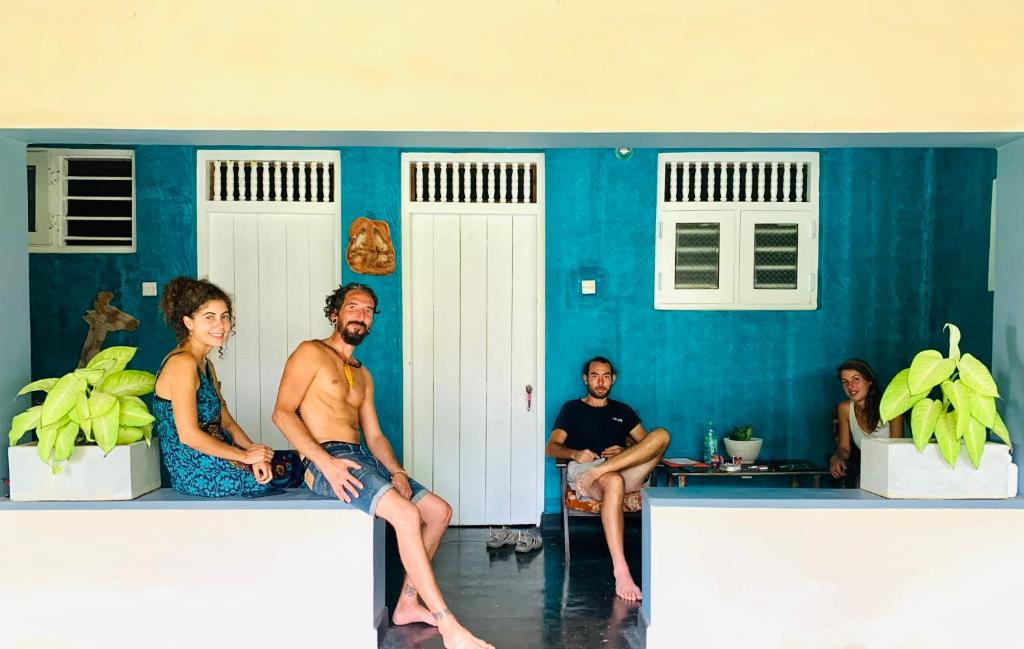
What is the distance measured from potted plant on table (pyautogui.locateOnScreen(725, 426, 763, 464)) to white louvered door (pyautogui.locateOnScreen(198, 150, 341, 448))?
108 inches

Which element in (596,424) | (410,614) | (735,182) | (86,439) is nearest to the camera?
(86,439)

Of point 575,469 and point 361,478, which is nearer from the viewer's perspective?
point 361,478

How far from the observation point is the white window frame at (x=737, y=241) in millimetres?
5949

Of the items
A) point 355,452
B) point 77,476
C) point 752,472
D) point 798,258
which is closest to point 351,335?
point 355,452

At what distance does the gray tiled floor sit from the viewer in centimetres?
383

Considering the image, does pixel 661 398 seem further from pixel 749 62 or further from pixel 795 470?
pixel 749 62

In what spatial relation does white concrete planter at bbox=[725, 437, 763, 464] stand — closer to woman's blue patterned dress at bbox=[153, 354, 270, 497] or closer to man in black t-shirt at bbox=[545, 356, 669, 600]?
man in black t-shirt at bbox=[545, 356, 669, 600]

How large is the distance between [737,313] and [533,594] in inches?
100.0

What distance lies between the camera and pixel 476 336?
599 cm

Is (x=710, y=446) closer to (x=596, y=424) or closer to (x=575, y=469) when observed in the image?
(x=596, y=424)

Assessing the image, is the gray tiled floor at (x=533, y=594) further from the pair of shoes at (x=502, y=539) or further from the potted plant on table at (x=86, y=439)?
the potted plant on table at (x=86, y=439)

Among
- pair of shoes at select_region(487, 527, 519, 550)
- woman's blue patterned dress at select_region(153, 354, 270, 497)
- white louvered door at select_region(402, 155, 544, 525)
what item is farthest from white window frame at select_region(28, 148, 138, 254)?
pair of shoes at select_region(487, 527, 519, 550)

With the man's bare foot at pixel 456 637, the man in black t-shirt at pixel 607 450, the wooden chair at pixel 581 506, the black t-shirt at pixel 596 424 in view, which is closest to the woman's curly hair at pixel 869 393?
the man in black t-shirt at pixel 607 450

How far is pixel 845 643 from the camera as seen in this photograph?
3.49 meters
